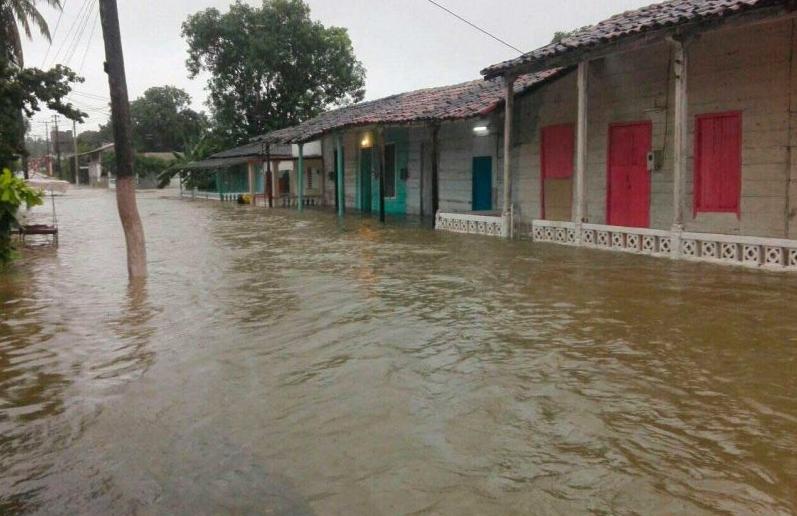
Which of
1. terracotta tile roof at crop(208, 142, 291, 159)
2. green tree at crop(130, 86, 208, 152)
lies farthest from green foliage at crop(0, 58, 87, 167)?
green tree at crop(130, 86, 208, 152)

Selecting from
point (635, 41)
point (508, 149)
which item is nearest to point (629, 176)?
point (508, 149)

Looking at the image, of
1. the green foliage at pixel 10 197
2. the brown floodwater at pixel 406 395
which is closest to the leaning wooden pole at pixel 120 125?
the brown floodwater at pixel 406 395

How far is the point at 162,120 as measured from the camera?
68.2 meters

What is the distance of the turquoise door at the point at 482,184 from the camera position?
19.2m

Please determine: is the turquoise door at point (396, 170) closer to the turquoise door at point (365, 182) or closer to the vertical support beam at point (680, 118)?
the turquoise door at point (365, 182)

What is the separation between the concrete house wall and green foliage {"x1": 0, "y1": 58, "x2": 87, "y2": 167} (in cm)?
1125

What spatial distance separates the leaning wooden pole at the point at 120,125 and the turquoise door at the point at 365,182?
1573cm

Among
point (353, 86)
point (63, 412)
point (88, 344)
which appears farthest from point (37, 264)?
point (353, 86)

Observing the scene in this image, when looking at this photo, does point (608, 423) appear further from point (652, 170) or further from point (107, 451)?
point (652, 170)

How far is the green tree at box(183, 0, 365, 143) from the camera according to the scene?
41.1 meters

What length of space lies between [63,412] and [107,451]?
97 cm

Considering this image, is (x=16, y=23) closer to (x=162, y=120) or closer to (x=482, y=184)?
(x=482, y=184)

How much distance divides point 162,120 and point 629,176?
62069 mm

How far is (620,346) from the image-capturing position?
6352mm
